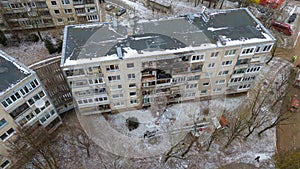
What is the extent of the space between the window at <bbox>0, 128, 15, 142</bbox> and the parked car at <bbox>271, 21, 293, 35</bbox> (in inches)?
2330

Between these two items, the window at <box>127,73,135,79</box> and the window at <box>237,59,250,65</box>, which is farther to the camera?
the window at <box>237,59,250,65</box>

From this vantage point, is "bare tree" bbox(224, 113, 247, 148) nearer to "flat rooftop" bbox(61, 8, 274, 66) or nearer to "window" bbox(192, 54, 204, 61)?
"window" bbox(192, 54, 204, 61)

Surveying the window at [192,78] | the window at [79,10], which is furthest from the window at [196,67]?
the window at [79,10]

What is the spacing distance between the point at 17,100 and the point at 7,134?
5.06m

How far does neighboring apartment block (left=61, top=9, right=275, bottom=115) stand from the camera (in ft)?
97.2

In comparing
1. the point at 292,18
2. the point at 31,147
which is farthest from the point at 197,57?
the point at 292,18

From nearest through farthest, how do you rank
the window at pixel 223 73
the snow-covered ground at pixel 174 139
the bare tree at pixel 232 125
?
the snow-covered ground at pixel 174 139
the bare tree at pixel 232 125
the window at pixel 223 73

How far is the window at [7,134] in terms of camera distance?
91.1 feet

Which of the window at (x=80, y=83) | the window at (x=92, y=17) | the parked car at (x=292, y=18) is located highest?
the window at (x=80, y=83)

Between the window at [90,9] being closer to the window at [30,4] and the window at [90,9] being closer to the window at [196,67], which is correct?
the window at [30,4]

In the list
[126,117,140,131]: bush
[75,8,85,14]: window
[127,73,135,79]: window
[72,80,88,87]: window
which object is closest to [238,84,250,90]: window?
[126,117,140,131]: bush

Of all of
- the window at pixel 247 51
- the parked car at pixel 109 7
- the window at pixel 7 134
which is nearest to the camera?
the window at pixel 7 134

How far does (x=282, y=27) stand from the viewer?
173 feet

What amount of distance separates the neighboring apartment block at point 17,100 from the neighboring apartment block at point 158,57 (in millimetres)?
4527
